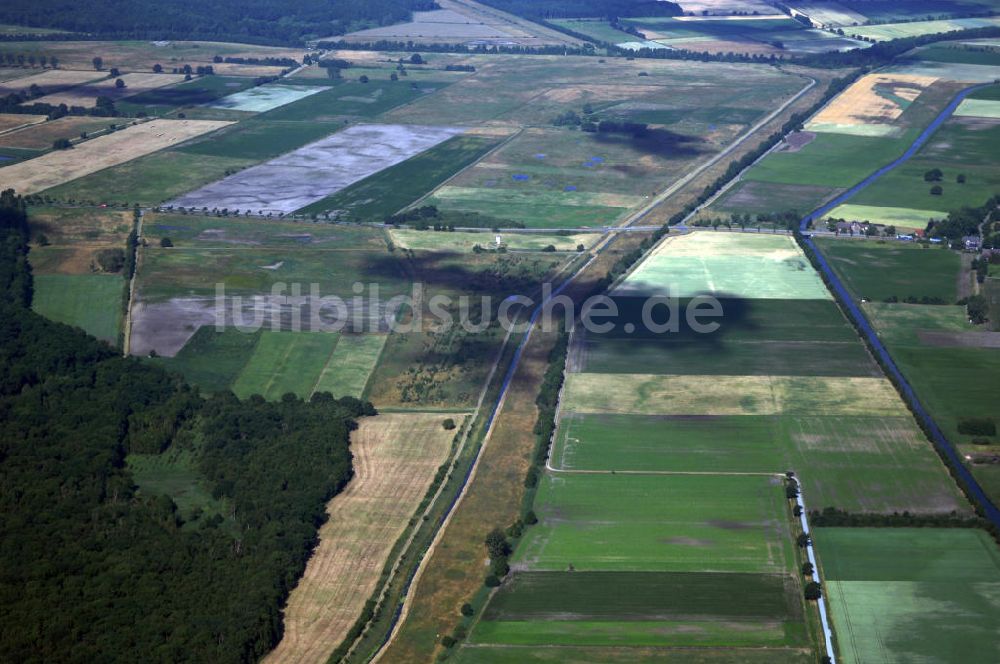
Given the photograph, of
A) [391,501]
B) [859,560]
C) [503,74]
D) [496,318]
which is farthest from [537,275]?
[503,74]

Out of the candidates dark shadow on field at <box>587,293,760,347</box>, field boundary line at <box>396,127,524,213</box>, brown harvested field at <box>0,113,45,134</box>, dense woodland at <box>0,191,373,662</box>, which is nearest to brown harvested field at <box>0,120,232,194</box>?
brown harvested field at <box>0,113,45,134</box>

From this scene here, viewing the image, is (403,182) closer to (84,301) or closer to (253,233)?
(253,233)

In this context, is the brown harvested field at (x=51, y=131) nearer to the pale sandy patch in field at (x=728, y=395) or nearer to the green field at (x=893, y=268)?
the green field at (x=893, y=268)

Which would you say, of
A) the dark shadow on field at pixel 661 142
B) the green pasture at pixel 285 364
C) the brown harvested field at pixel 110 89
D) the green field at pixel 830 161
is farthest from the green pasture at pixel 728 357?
the brown harvested field at pixel 110 89

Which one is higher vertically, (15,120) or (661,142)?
(661,142)

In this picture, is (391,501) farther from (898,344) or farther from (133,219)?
(133,219)

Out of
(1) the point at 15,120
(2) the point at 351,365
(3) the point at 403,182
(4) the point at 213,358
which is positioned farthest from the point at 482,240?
(1) the point at 15,120

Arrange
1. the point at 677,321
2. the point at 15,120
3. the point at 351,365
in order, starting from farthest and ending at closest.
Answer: the point at 15,120 → the point at 677,321 → the point at 351,365
